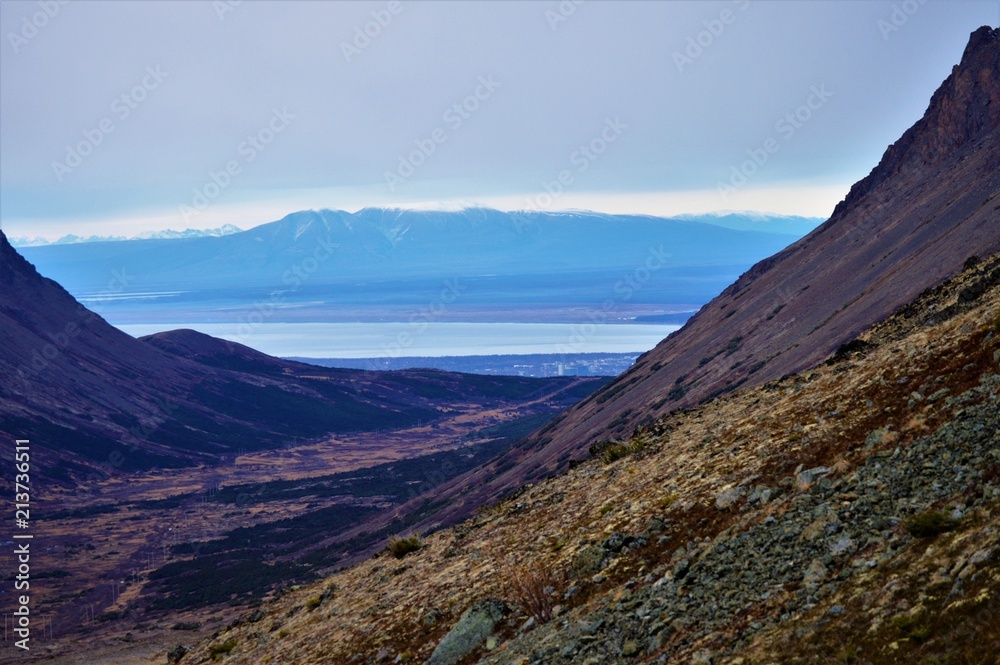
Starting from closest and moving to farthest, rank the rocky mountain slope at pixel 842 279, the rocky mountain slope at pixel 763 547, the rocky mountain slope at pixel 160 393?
the rocky mountain slope at pixel 763 547 < the rocky mountain slope at pixel 842 279 < the rocky mountain slope at pixel 160 393

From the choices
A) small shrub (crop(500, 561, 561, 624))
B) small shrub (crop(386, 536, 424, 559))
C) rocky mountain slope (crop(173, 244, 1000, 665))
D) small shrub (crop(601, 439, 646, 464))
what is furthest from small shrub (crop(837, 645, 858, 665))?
small shrub (crop(386, 536, 424, 559))

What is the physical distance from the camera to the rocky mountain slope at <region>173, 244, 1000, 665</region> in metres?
7.57

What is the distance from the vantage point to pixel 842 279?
138ft

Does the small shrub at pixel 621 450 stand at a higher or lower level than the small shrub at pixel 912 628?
higher

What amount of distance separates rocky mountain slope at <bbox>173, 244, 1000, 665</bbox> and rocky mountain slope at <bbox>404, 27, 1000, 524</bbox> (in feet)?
54.6

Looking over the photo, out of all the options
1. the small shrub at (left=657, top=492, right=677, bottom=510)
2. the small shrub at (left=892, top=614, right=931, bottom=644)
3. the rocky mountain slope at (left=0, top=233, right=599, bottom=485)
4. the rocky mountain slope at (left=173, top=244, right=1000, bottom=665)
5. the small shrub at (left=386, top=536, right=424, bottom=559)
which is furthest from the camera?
the rocky mountain slope at (left=0, top=233, right=599, bottom=485)

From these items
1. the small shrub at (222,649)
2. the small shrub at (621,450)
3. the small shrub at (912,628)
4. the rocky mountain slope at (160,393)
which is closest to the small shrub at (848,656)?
the small shrub at (912,628)

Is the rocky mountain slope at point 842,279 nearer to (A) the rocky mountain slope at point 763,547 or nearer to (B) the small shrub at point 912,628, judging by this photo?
(A) the rocky mountain slope at point 763,547

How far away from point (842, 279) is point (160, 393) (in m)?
89.4

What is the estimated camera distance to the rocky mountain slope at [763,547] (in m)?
7.57

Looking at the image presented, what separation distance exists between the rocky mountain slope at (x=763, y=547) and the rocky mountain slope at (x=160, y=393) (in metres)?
77.3

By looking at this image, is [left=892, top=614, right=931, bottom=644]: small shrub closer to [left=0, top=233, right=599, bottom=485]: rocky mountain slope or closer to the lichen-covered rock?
the lichen-covered rock

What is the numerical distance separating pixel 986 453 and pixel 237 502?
7234 centimetres

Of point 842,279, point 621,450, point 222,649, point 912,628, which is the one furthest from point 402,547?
point 842,279
